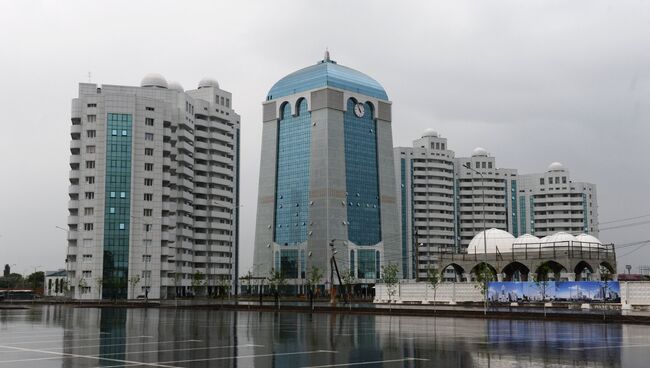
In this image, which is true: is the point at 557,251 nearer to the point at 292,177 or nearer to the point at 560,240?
the point at 560,240

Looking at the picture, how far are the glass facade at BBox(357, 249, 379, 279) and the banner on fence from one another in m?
90.7

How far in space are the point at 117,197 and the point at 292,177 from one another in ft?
179

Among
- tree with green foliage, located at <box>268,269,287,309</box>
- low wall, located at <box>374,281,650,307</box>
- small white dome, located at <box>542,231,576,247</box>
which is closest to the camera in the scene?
tree with green foliage, located at <box>268,269,287,309</box>

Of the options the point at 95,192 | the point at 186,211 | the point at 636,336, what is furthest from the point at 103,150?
the point at 636,336

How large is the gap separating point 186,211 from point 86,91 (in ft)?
110

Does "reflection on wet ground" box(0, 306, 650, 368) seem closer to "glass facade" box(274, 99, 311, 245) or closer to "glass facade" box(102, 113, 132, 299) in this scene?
"glass facade" box(102, 113, 132, 299)

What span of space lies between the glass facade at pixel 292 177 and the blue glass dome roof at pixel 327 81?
5.03 m

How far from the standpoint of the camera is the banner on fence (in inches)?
3255

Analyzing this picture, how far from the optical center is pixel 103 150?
465 ft

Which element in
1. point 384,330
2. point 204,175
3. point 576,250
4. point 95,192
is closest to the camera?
point 384,330

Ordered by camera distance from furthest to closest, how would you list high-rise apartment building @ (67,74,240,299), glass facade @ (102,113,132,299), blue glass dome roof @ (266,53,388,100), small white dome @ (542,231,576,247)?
blue glass dome roof @ (266,53,388,100), glass facade @ (102,113,132,299), high-rise apartment building @ (67,74,240,299), small white dome @ (542,231,576,247)

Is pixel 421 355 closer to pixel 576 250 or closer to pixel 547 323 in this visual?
pixel 547 323

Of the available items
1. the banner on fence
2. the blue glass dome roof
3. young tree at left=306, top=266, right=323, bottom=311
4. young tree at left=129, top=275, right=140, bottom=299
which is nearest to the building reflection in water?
young tree at left=306, top=266, right=323, bottom=311

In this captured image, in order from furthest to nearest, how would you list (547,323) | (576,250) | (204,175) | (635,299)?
1. (204,175)
2. (576,250)
3. (635,299)
4. (547,323)
